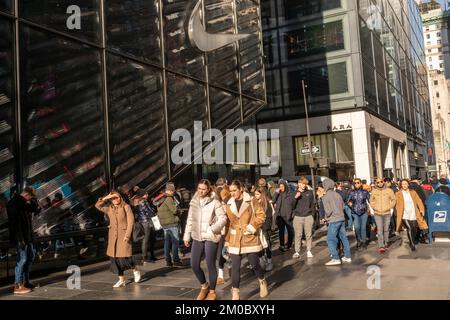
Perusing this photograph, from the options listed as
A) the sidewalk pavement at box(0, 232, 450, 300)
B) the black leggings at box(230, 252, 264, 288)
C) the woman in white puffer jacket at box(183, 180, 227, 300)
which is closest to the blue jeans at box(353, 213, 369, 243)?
the sidewalk pavement at box(0, 232, 450, 300)

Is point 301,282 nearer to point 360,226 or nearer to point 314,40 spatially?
point 360,226

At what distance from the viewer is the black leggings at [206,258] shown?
645 centimetres

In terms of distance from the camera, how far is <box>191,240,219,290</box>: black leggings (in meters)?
6.45

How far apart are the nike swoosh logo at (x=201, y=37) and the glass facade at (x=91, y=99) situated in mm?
204

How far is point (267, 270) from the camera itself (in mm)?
8742

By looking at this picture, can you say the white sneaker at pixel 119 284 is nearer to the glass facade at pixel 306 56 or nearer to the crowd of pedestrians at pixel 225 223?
the crowd of pedestrians at pixel 225 223

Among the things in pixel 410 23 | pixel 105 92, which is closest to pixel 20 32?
pixel 105 92

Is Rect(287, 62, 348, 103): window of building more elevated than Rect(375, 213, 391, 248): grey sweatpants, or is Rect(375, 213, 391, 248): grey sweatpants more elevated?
Rect(287, 62, 348, 103): window of building

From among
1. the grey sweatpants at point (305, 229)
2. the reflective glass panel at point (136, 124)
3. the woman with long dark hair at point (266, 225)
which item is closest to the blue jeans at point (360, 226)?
the grey sweatpants at point (305, 229)

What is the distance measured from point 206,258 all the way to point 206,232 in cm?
39

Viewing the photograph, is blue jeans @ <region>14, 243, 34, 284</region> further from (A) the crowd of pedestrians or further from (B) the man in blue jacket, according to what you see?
(B) the man in blue jacket

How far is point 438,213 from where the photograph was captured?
38.5 ft
